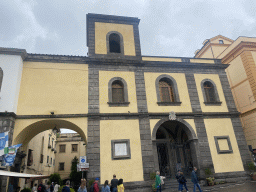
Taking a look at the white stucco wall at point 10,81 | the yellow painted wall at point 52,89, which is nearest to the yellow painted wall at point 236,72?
the yellow painted wall at point 52,89

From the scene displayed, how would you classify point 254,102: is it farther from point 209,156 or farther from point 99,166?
point 99,166

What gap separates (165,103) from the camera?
14.8 meters

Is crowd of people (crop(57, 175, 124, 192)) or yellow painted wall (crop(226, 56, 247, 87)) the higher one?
yellow painted wall (crop(226, 56, 247, 87))

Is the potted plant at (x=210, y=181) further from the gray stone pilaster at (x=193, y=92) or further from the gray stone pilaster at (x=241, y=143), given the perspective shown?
the gray stone pilaster at (x=193, y=92)

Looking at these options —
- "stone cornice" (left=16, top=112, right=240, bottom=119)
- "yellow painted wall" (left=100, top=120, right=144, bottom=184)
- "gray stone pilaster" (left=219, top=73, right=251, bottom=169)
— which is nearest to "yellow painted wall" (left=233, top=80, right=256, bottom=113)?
"gray stone pilaster" (left=219, top=73, right=251, bottom=169)

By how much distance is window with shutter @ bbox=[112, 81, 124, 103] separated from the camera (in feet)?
48.1

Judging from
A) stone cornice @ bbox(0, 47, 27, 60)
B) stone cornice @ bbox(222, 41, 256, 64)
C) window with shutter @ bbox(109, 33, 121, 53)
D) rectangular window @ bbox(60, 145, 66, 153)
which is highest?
window with shutter @ bbox(109, 33, 121, 53)

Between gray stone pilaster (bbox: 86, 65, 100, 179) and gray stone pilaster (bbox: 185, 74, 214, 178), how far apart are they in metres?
6.92

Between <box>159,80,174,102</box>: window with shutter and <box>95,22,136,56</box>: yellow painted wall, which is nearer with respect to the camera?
<box>159,80,174,102</box>: window with shutter

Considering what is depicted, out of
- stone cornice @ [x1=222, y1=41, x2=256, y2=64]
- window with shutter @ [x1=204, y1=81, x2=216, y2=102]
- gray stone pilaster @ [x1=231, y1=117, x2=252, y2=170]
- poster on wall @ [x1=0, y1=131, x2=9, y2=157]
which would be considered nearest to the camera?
poster on wall @ [x1=0, y1=131, x2=9, y2=157]

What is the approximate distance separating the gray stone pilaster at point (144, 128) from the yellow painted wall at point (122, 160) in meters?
0.27

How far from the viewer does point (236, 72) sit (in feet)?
63.5

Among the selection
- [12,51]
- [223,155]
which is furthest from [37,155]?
[223,155]

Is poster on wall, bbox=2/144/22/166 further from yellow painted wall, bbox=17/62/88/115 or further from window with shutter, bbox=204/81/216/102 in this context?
window with shutter, bbox=204/81/216/102
